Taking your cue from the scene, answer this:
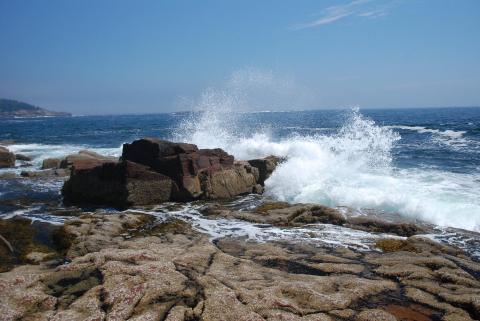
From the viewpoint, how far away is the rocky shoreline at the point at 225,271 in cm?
743

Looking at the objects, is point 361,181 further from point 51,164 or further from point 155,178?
point 51,164

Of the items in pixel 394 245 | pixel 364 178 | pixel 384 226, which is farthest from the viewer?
pixel 364 178

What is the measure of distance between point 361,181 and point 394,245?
10963mm

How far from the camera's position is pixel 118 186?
18.4 metres

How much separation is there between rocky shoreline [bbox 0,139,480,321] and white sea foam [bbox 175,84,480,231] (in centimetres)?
322

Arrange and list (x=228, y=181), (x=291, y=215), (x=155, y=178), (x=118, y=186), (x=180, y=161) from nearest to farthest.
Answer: (x=291, y=215) → (x=118, y=186) → (x=155, y=178) → (x=180, y=161) → (x=228, y=181)

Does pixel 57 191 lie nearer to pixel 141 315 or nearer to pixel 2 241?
pixel 2 241

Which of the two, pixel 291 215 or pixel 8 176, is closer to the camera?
pixel 291 215

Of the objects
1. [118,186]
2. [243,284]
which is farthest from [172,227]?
[243,284]

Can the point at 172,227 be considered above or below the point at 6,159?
below

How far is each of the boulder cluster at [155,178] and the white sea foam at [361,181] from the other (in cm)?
326

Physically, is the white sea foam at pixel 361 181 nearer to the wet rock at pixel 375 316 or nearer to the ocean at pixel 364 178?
the ocean at pixel 364 178

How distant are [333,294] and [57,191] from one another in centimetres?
1821

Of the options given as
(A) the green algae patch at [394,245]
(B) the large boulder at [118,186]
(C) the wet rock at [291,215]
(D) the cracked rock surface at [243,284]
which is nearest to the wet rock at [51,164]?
(B) the large boulder at [118,186]
